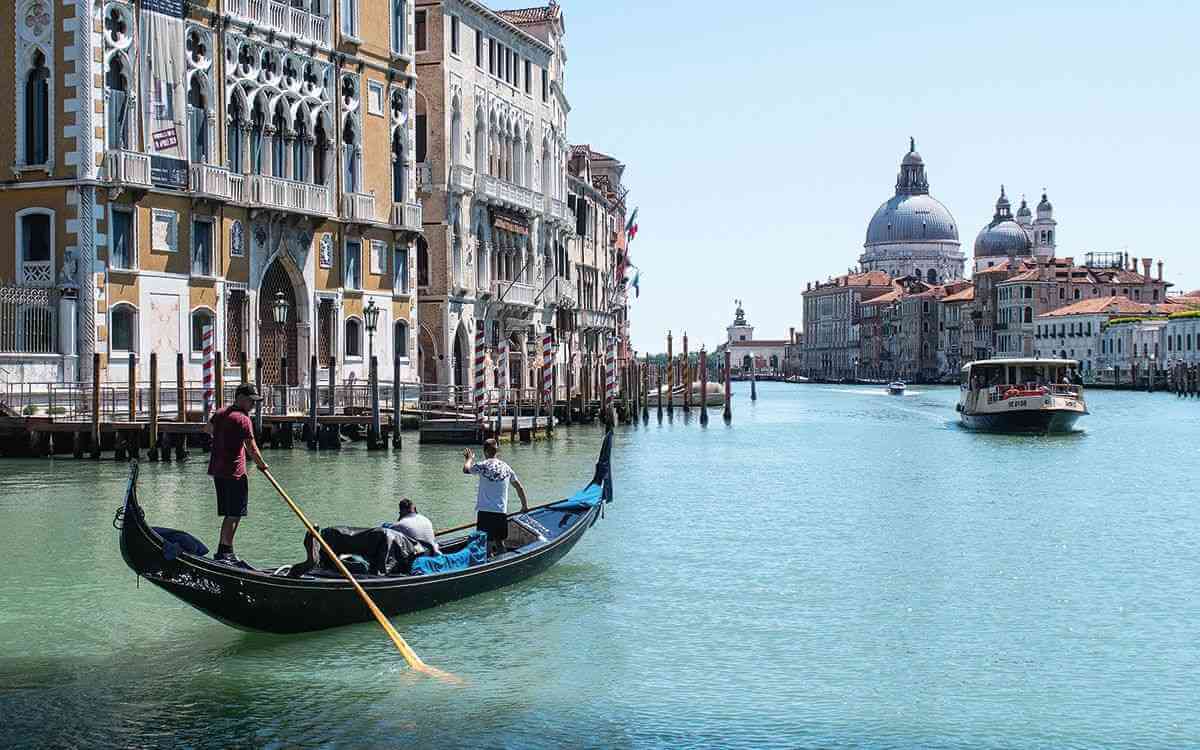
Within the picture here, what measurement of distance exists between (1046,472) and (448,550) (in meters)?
18.2

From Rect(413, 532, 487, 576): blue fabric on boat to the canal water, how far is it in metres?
0.36

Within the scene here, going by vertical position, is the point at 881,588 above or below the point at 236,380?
below

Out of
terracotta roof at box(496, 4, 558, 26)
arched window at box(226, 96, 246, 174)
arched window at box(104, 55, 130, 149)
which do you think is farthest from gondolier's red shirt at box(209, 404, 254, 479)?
terracotta roof at box(496, 4, 558, 26)

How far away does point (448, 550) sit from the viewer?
1354 cm

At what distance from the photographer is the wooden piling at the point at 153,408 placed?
2534 centimetres

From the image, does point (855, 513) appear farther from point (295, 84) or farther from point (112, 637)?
point (295, 84)

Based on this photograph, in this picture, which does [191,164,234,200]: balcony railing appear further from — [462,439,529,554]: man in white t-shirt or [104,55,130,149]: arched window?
[462,439,529,554]: man in white t-shirt

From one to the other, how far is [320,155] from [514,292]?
11.5 m

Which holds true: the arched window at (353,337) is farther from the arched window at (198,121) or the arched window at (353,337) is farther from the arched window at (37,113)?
the arched window at (37,113)

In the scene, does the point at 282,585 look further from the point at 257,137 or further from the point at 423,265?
the point at 423,265

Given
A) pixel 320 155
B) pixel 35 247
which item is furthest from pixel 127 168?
pixel 320 155

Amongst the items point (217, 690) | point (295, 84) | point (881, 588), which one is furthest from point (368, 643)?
point (295, 84)

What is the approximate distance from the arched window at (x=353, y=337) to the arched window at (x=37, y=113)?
8.02 m

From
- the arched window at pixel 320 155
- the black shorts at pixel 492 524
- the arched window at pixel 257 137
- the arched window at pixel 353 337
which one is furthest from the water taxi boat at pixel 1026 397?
the black shorts at pixel 492 524
